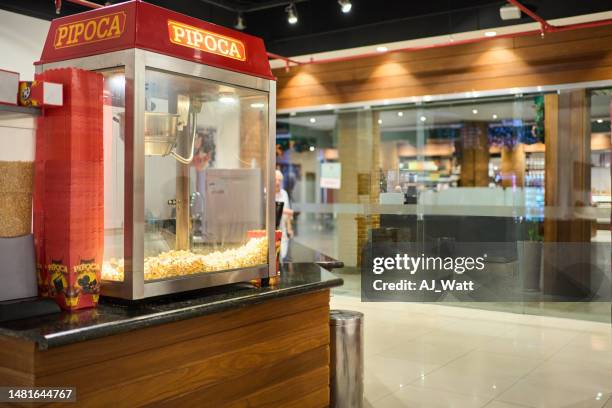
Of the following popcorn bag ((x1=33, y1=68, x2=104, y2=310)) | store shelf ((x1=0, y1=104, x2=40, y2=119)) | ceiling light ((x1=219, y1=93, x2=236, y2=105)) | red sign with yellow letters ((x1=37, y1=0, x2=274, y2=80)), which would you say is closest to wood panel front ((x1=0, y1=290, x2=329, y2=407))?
popcorn bag ((x1=33, y1=68, x2=104, y2=310))

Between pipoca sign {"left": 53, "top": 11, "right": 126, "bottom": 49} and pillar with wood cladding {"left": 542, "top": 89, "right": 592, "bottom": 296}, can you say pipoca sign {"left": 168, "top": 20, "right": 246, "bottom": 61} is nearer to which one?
pipoca sign {"left": 53, "top": 11, "right": 126, "bottom": 49}

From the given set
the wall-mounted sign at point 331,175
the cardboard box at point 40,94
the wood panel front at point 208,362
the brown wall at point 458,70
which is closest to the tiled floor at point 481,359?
the wood panel front at point 208,362

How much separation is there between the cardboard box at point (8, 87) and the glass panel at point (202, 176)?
1.45 ft

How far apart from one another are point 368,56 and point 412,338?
3644 millimetres

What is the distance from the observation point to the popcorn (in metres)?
2.38

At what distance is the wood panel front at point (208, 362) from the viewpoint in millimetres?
2021

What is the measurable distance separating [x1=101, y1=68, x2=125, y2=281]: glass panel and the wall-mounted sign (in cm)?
629

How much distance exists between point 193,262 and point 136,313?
16.8 inches

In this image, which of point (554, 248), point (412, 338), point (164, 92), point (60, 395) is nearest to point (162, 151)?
point (164, 92)

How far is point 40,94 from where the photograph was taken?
2.20 meters

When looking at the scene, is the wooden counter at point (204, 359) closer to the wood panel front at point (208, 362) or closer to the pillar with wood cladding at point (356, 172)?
A: the wood panel front at point (208, 362)

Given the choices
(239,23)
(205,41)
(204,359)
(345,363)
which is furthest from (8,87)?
(239,23)

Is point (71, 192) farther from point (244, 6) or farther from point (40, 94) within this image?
point (244, 6)

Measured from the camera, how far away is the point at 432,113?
25.0 feet
